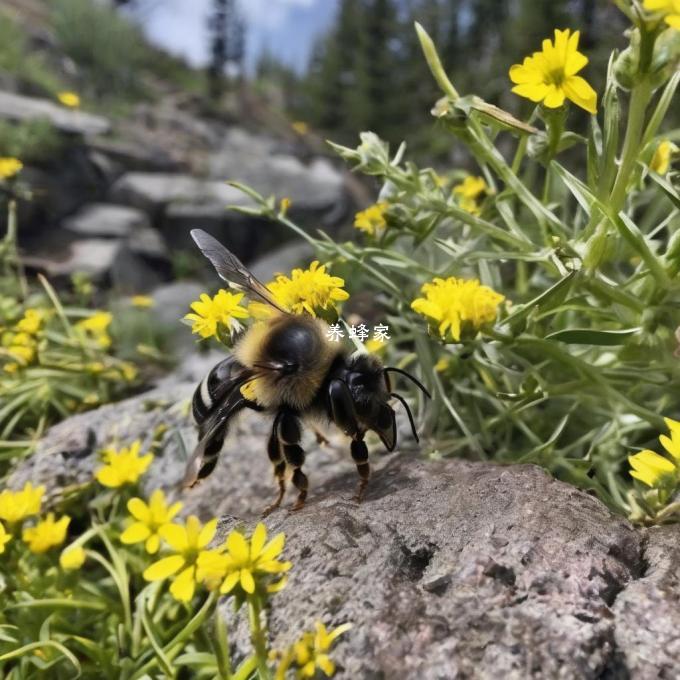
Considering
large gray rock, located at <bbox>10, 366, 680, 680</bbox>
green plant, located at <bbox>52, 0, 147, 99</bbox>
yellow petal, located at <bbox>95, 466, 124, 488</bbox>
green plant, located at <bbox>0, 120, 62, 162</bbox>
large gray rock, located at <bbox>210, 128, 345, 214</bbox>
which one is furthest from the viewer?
green plant, located at <bbox>52, 0, 147, 99</bbox>

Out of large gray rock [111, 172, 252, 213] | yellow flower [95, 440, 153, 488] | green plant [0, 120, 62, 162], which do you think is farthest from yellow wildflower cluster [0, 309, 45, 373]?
large gray rock [111, 172, 252, 213]

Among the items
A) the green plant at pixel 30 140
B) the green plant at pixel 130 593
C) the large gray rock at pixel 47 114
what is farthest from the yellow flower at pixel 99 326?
the large gray rock at pixel 47 114

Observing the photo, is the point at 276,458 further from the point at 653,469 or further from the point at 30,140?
the point at 30,140

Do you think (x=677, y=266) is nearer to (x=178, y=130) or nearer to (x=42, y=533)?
(x=42, y=533)

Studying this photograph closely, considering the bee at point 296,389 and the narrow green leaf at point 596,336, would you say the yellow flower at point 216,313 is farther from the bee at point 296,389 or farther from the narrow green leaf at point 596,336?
the narrow green leaf at point 596,336

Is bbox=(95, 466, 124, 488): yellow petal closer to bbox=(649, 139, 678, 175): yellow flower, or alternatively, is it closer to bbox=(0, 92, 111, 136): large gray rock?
bbox=(649, 139, 678, 175): yellow flower

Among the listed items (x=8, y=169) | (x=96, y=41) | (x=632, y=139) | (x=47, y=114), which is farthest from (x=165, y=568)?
(x=96, y=41)
